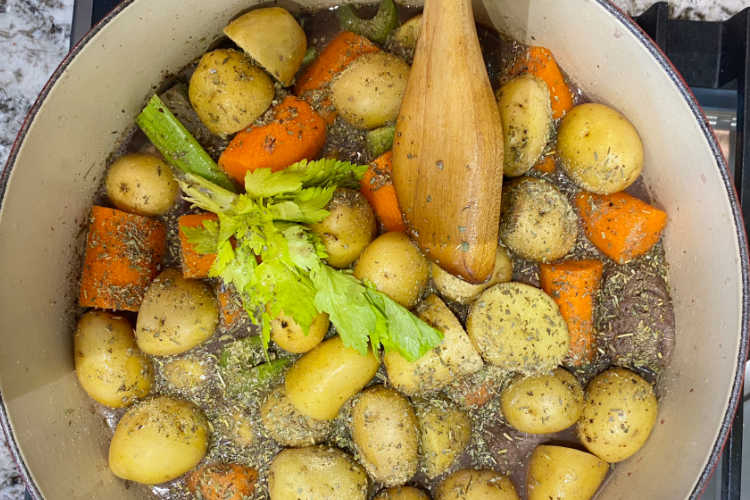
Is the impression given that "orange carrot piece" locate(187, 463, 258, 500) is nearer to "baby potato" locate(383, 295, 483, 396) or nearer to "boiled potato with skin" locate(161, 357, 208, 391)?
"boiled potato with skin" locate(161, 357, 208, 391)

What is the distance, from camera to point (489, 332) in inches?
49.2

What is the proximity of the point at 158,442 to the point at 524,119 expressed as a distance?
95cm

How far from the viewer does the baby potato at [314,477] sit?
1239 mm

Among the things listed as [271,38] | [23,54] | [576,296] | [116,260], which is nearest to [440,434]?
[576,296]

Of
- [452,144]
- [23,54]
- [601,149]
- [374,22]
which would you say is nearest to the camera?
[452,144]

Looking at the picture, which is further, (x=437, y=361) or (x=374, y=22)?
(x=374, y=22)

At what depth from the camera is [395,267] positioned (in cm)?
123

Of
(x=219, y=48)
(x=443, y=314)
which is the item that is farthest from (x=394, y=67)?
(x=443, y=314)

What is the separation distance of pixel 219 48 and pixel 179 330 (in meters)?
0.61

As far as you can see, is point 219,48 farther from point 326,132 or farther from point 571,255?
point 571,255

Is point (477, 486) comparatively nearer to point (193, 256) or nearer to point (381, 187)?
point (381, 187)

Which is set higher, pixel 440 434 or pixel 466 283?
pixel 466 283

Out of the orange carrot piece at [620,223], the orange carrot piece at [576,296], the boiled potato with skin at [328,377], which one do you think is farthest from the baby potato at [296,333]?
the orange carrot piece at [620,223]

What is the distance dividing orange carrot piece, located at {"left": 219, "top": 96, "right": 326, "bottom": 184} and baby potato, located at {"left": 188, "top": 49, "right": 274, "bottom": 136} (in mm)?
34
